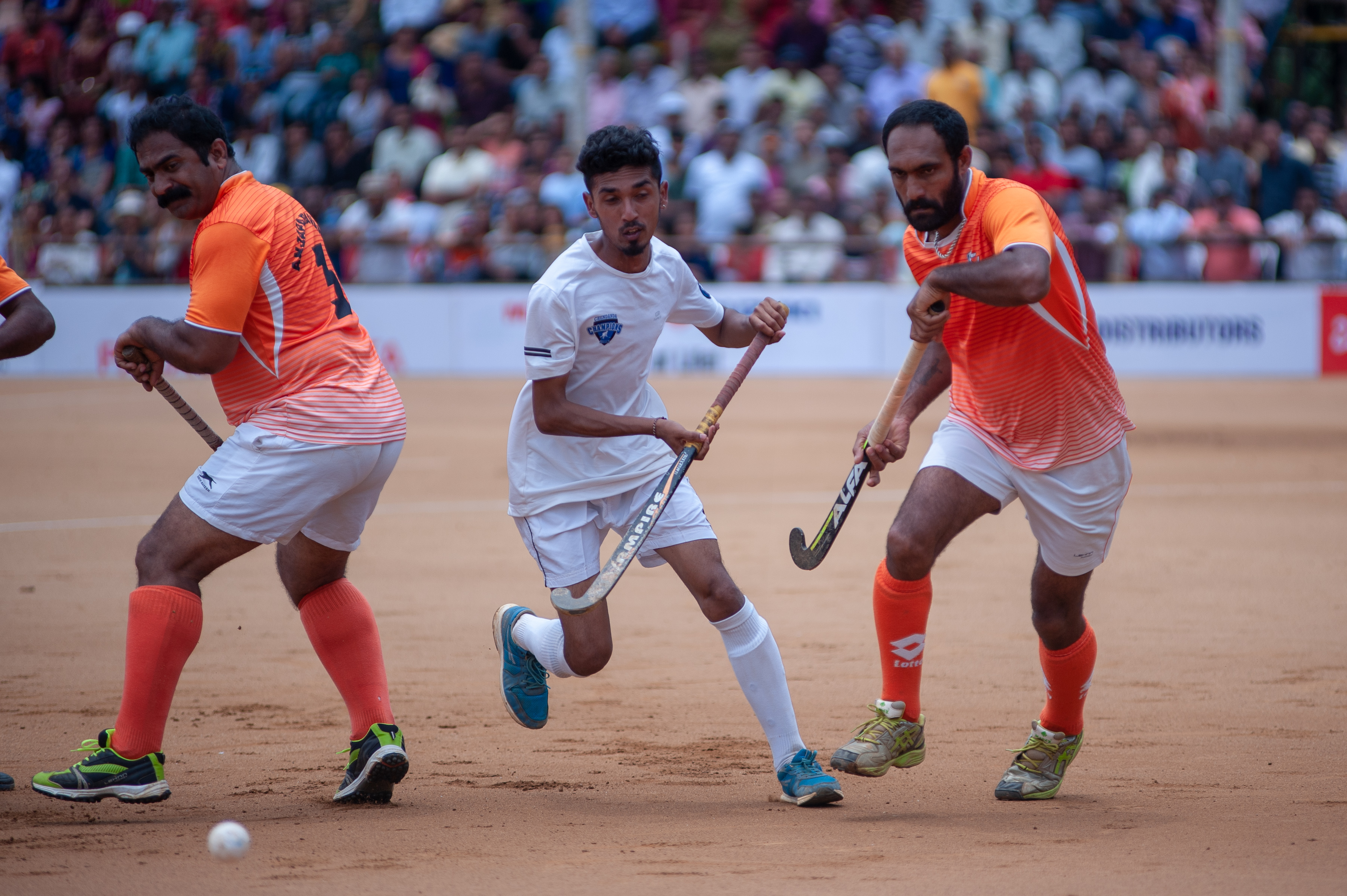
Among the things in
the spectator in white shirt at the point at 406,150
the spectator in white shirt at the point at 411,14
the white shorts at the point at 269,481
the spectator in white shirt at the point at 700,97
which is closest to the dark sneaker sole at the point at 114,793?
the white shorts at the point at 269,481

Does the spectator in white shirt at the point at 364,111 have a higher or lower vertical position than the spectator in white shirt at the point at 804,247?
higher

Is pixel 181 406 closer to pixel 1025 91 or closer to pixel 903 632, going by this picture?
pixel 903 632

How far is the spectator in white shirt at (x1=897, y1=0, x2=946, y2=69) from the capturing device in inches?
814

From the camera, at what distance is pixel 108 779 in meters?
4.45

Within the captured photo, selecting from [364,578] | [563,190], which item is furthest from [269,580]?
[563,190]

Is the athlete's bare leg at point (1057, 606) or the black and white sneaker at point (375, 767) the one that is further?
the athlete's bare leg at point (1057, 606)

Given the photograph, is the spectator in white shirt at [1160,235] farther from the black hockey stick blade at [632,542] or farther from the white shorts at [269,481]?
the white shorts at [269,481]

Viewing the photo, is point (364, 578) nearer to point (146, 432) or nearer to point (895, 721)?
point (895, 721)

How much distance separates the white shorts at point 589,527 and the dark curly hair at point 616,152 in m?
1.02

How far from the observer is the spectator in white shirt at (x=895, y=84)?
2000 cm

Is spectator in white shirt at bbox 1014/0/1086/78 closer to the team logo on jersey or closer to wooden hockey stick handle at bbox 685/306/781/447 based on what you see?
wooden hockey stick handle at bbox 685/306/781/447

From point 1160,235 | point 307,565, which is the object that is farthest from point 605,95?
point 307,565

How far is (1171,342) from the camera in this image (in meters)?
18.3

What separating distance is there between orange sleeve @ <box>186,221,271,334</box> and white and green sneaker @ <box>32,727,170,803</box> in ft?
4.27
